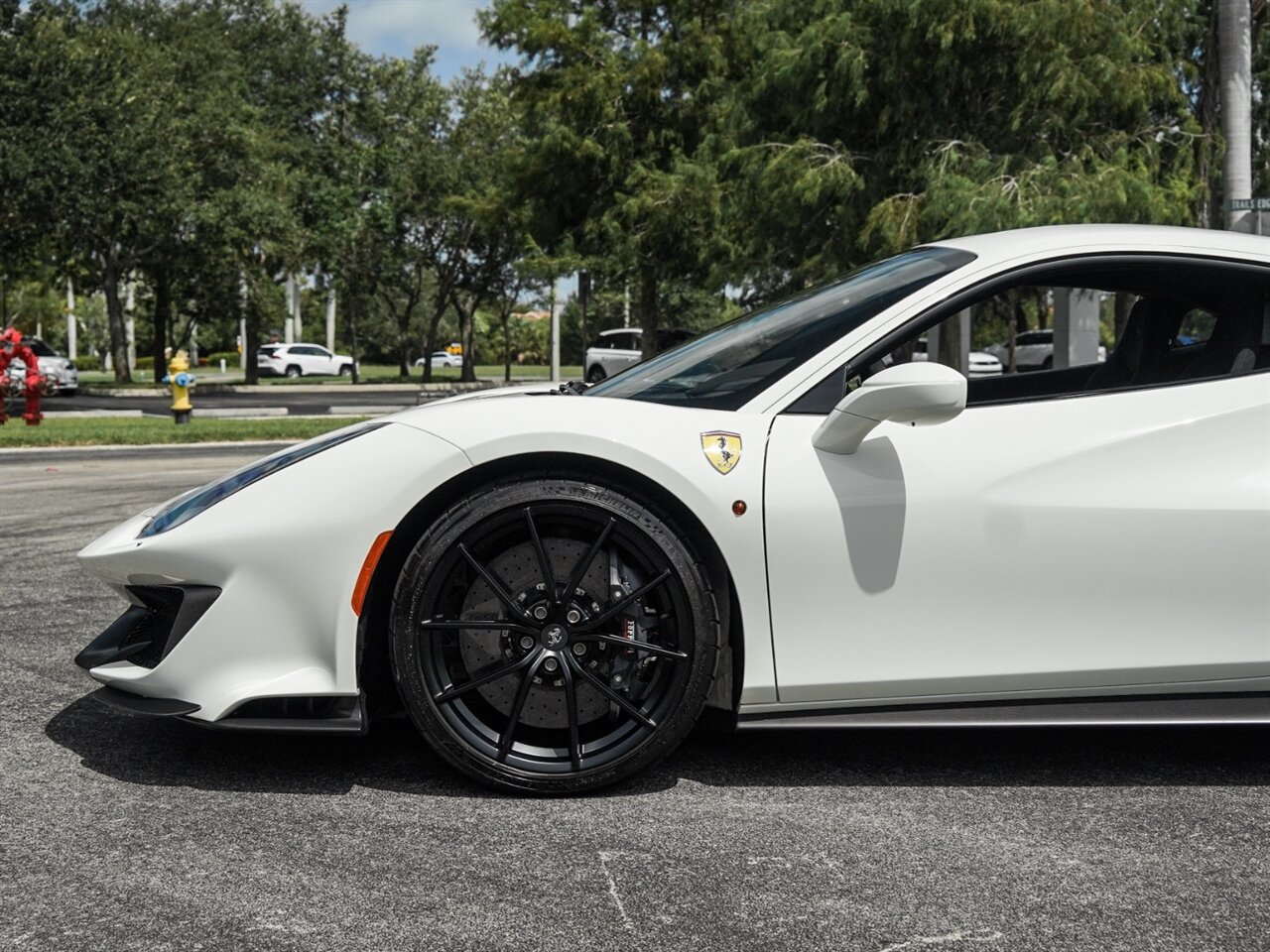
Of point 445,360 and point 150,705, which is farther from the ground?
point 445,360

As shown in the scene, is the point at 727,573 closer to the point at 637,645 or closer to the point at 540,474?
the point at 637,645

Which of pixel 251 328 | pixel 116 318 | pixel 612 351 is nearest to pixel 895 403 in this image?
pixel 612 351

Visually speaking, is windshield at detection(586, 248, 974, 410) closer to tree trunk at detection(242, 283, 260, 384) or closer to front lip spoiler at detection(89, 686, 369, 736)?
front lip spoiler at detection(89, 686, 369, 736)

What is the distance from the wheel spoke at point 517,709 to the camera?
128 inches

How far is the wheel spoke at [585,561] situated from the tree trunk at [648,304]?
26001 mm

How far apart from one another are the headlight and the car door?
42.7 inches

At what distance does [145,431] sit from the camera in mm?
18703

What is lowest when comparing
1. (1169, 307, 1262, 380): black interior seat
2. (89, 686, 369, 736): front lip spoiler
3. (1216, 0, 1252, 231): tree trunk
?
(89, 686, 369, 736): front lip spoiler

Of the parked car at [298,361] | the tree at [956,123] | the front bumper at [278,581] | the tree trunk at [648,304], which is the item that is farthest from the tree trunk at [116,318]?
the front bumper at [278,581]

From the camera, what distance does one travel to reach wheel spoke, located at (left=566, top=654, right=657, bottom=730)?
3.26 metres

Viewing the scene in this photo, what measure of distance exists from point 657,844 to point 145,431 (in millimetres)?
17014

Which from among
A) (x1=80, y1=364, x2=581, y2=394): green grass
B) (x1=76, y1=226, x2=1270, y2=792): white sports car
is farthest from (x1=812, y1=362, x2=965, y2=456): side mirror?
(x1=80, y1=364, x2=581, y2=394): green grass

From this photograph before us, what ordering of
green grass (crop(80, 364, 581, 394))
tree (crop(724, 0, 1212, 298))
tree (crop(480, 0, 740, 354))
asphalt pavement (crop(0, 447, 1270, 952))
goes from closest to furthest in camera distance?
asphalt pavement (crop(0, 447, 1270, 952))
tree (crop(724, 0, 1212, 298))
tree (crop(480, 0, 740, 354))
green grass (crop(80, 364, 581, 394))

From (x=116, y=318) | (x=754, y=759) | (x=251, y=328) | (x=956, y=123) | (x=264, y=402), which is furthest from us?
(x=251, y=328)
